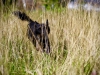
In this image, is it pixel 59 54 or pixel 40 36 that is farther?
pixel 40 36

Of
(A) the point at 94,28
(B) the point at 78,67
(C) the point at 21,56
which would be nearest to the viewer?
(B) the point at 78,67

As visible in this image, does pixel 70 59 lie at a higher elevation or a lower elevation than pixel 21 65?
higher

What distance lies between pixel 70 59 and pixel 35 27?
2.86ft

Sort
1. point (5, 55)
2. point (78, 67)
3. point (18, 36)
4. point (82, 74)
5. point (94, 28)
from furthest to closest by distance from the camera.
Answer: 1. point (18, 36)
2. point (94, 28)
3. point (5, 55)
4. point (78, 67)
5. point (82, 74)

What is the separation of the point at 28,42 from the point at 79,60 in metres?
0.87

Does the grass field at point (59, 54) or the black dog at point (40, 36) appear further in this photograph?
the black dog at point (40, 36)

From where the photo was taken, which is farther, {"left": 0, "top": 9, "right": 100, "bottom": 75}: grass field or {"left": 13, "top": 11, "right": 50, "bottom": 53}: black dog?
{"left": 13, "top": 11, "right": 50, "bottom": 53}: black dog

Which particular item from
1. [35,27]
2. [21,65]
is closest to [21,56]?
[21,65]

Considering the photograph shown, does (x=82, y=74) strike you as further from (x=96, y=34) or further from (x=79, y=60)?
(x=96, y=34)

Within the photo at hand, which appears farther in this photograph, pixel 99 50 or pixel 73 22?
pixel 73 22

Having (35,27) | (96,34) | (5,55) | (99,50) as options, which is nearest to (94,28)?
(96,34)

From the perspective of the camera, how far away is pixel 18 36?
10.4 feet

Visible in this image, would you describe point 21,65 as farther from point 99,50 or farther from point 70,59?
point 99,50

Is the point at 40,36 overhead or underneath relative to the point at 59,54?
overhead
